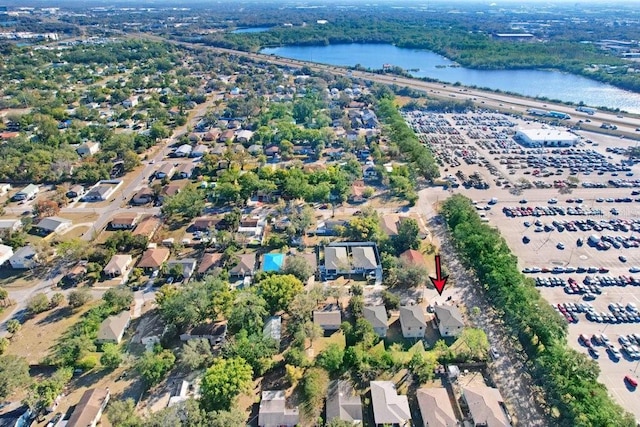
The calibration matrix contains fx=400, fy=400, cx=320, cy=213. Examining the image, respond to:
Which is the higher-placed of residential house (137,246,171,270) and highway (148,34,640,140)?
highway (148,34,640,140)

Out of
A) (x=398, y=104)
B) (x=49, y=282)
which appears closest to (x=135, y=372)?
(x=49, y=282)

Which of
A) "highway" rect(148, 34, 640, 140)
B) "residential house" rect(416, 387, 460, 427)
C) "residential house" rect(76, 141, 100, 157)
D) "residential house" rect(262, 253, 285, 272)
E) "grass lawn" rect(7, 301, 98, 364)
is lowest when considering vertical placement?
"grass lawn" rect(7, 301, 98, 364)

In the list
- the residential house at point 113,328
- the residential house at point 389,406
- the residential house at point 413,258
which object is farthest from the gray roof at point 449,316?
the residential house at point 113,328

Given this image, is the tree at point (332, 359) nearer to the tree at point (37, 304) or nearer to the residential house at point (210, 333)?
the residential house at point (210, 333)

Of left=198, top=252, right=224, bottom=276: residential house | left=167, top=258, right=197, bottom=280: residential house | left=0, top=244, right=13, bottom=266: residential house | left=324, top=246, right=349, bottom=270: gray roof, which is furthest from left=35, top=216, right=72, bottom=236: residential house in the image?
left=324, top=246, right=349, bottom=270: gray roof

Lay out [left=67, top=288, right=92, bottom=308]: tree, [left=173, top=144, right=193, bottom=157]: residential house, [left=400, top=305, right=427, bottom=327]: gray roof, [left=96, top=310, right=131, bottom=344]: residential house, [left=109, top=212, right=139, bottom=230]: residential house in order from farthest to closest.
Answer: [left=173, top=144, right=193, bottom=157]: residential house → [left=109, top=212, right=139, bottom=230]: residential house → [left=67, top=288, right=92, bottom=308]: tree → [left=400, top=305, right=427, bottom=327]: gray roof → [left=96, top=310, right=131, bottom=344]: residential house

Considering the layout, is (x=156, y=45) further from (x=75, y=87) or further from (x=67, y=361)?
(x=67, y=361)

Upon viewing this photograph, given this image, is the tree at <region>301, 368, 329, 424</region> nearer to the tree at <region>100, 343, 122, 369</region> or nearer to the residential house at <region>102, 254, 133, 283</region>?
the tree at <region>100, 343, 122, 369</region>
